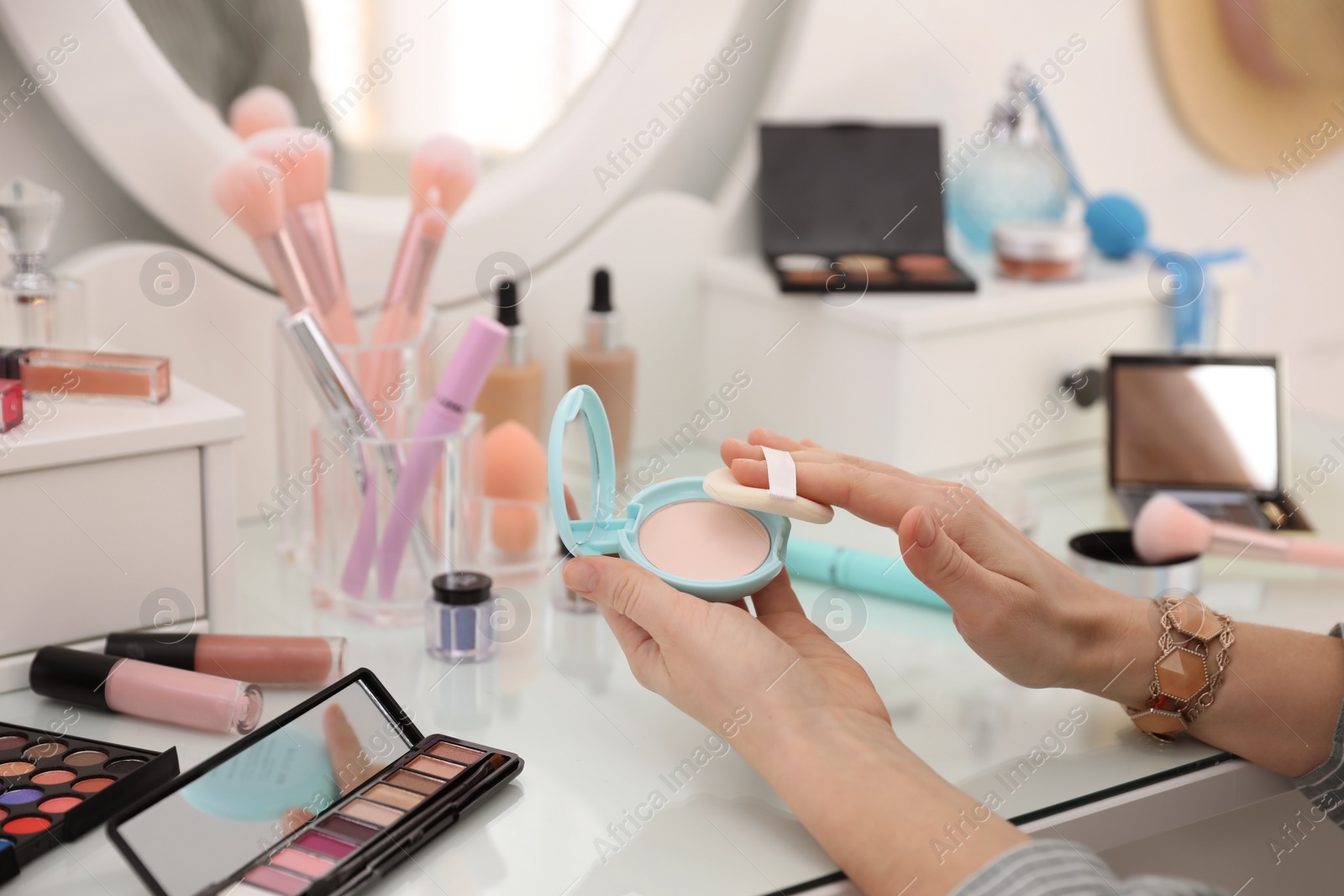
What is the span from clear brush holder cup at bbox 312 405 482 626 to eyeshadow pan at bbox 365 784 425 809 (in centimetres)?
22

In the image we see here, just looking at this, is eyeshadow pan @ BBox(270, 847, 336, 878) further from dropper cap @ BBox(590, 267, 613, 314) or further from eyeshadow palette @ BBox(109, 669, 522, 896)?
dropper cap @ BBox(590, 267, 613, 314)

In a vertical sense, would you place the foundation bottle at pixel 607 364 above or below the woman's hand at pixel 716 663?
above

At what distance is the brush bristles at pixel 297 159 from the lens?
75 centimetres

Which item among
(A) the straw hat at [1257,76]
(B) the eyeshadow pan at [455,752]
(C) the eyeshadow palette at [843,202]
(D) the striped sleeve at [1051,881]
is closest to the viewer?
(D) the striped sleeve at [1051,881]

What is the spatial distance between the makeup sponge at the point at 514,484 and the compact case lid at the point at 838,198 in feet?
1.08

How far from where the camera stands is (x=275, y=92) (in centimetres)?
87

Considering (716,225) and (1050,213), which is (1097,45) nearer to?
(1050,213)

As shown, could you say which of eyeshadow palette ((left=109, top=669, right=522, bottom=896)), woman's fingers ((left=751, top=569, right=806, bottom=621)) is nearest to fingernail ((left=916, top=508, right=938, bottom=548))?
woman's fingers ((left=751, top=569, right=806, bottom=621))

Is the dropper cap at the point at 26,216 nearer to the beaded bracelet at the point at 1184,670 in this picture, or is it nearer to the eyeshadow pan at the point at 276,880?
the eyeshadow pan at the point at 276,880

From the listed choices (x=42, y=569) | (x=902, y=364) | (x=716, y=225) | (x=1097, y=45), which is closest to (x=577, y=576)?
Answer: (x=42, y=569)

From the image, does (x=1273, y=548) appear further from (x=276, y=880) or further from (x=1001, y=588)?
(x=276, y=880)

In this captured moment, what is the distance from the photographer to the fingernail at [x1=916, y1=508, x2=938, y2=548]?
1.87 ft

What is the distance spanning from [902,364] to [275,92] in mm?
514

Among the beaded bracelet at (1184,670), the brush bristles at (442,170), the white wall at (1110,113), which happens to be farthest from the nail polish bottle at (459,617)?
the white wall at (1110,113)
